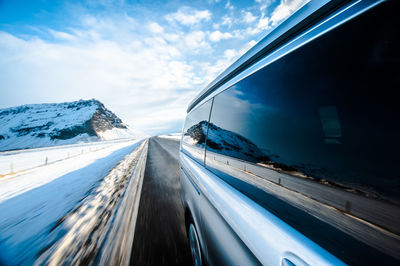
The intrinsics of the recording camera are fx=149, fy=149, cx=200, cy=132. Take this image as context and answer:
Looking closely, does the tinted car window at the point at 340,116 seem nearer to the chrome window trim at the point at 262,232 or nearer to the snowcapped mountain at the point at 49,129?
the chrome window trim at the point at 262,232

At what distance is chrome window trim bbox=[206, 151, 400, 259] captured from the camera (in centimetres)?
47

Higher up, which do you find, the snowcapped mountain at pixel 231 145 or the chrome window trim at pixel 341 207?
the snowcapped mountain at pixel 231 145

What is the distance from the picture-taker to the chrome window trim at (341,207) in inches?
18.7

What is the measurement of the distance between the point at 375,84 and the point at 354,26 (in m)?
0.25

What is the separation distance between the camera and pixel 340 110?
23.5 inches

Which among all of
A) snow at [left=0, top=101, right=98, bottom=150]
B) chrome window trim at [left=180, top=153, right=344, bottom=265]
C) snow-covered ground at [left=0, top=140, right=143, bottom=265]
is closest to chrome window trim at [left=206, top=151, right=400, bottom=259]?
chrome window trim at [left=180, top=153, right=344, bottom=265]

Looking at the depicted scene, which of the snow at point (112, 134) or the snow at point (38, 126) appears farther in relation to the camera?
the snow at point (112, 134)

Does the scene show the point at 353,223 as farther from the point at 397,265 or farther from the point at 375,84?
the point at 375,84

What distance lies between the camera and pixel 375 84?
522 millimetres

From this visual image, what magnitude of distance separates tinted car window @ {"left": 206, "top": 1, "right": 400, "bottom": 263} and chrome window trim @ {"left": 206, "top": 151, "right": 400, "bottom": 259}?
0.06ft

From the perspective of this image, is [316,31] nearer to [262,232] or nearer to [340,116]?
[340,116]

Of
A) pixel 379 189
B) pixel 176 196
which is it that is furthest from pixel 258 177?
pixel 176 196

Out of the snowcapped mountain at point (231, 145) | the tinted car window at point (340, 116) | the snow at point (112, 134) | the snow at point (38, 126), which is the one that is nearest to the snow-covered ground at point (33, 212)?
the snowcapped mountain at point (231, 145)

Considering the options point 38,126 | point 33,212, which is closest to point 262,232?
point 33,212
